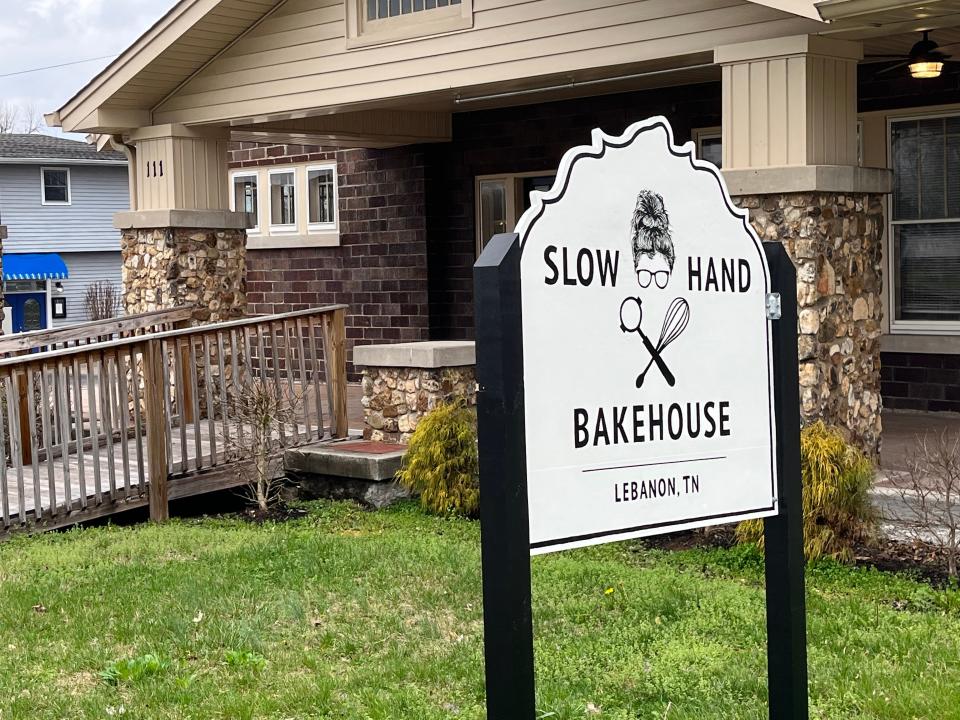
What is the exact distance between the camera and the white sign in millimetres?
2648

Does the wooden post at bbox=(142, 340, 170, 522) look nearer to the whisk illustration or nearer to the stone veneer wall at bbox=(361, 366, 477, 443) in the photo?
the stone veneer wall at bbox=(361, 366, 477, 443)

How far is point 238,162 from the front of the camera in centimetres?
1600

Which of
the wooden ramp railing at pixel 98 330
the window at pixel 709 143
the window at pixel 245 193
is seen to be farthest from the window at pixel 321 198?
the window at pixel 709 143

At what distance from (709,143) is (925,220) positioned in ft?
7.35

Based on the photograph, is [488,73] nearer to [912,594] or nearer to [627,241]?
[912,594]

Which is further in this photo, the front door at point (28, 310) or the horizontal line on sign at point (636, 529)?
the front door at point (28, 310)

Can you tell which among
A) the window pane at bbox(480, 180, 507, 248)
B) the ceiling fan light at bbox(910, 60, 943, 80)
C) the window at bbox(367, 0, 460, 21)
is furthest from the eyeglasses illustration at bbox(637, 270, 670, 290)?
the window pane at bbox(480, 180, 507, 248)

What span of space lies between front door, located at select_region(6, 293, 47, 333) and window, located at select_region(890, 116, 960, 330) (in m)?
30.5

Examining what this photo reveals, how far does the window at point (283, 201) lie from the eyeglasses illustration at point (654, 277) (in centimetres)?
1294

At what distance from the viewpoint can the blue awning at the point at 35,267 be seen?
34.8 metres

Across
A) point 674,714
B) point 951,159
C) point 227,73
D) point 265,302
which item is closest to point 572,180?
point 674,714

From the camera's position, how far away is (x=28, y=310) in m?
36.7

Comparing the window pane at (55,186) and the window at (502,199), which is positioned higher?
the window pane at (55,186)

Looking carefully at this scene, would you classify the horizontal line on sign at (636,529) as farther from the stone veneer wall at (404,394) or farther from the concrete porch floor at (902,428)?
the stone veneer wall at (404,394)
